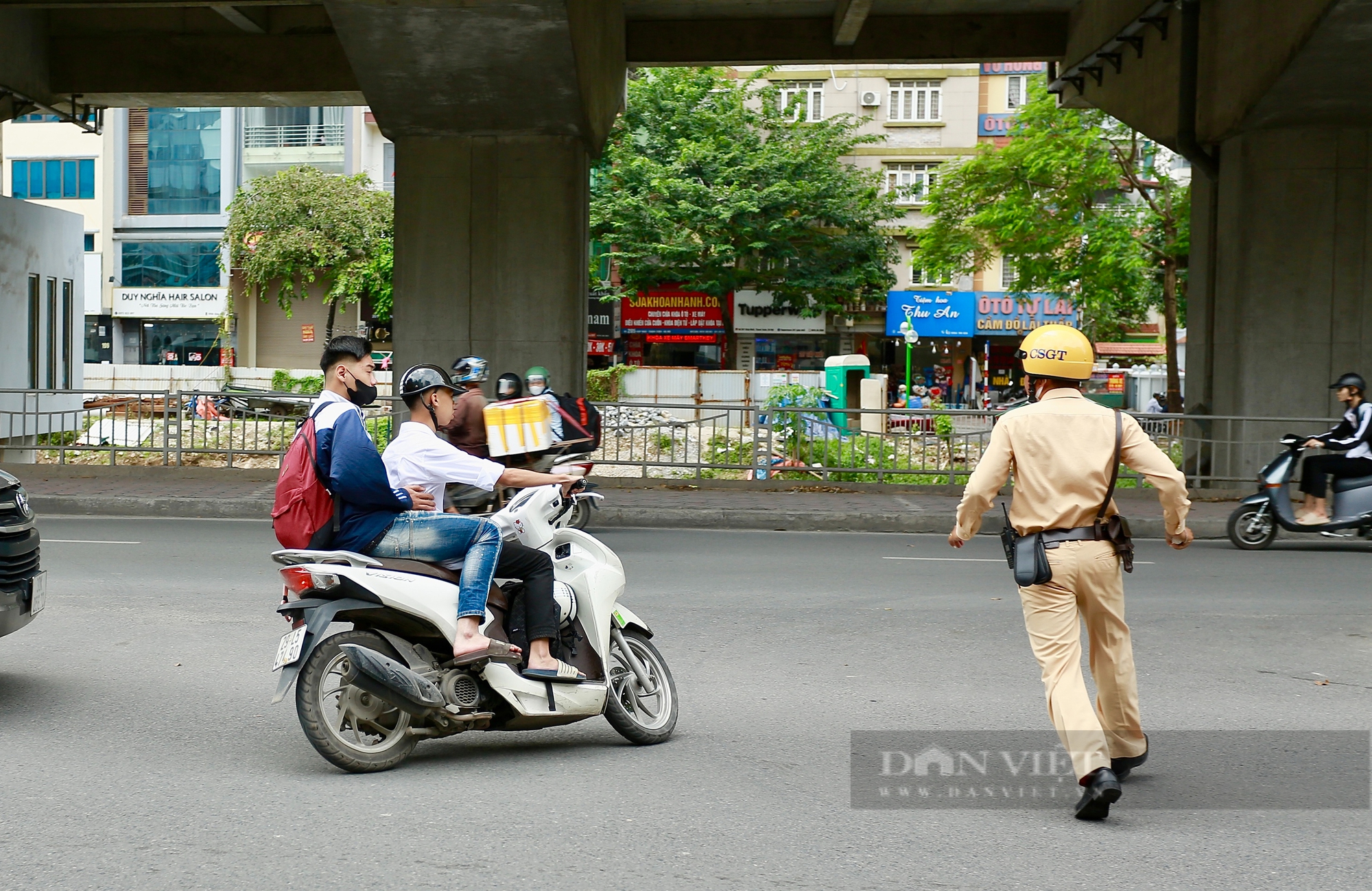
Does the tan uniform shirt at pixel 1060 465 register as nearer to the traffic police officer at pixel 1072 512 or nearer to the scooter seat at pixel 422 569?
the traffic police officer at pixel 1072 512

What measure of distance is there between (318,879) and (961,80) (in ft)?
141

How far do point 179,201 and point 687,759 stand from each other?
44.4 meters

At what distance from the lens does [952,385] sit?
4281cm

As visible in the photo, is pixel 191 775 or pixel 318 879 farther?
pixel 191 775

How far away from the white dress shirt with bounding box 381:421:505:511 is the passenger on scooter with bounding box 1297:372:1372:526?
9718 mm

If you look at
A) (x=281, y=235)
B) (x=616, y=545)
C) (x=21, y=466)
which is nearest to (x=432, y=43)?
(x=616, y=545)

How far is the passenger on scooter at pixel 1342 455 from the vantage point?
12109 mm

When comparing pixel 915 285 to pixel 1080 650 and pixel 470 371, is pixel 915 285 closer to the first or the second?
pixel 470 371

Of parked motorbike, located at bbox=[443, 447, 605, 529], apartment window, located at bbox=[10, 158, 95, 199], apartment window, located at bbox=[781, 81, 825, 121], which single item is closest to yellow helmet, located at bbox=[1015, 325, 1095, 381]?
parked motorbike, located at bbox=[443, 447, 605, 529]

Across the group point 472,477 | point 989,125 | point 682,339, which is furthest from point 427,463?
point 989,125

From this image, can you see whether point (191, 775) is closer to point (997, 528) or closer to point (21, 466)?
point (997, 528)

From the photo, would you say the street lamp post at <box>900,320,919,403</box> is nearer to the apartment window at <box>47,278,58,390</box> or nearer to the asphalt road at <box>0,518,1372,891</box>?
the apartment window at <box>47,278,58,390</box>

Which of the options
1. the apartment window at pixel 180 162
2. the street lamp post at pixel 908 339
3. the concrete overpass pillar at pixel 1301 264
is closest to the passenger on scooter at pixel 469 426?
the concrete overpass pillar at pixel 1301 264

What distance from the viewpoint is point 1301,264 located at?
54.0 ft
